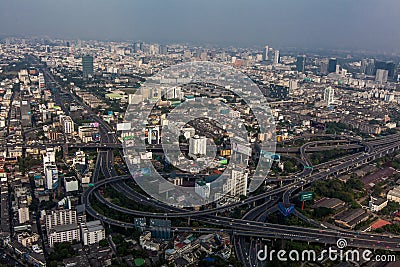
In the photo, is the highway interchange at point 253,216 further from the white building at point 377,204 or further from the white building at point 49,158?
the white building at point 377,204

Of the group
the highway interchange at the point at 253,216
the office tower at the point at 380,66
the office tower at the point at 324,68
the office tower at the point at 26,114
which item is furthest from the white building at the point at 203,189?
the office tower at the point at 324,68

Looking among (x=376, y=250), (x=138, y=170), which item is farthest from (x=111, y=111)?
(x=376, y=250)

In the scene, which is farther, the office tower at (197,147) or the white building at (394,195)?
the office tower at (197,147)

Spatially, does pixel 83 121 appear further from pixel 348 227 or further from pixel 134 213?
pixel 348 227

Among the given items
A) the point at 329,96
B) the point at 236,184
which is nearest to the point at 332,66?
the point at 329,96

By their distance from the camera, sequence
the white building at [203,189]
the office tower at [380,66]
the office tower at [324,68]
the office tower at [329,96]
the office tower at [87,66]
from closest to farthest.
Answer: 1. the white building at [203,189]
2. the office tower at [329,96]
3. the office tower at [87,66]
4. the office tower at [380,66]
5. the office tower at [324,68]

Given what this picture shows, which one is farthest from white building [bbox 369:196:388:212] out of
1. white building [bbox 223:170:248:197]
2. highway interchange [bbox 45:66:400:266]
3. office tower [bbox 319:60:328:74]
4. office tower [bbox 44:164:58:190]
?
office tower [bbox 319:60:328:74]

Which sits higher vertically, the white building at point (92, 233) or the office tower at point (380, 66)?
the office tower at point (380, 66)
